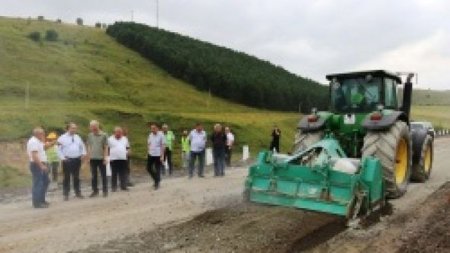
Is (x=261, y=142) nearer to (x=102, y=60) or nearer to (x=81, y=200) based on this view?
(x=81, y=200)

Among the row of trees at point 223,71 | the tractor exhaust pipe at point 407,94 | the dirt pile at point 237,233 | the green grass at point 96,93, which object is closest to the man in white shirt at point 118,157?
the dirt pile at point 237,233

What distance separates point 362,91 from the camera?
12.8m

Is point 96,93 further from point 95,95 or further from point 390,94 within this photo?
point 390,94

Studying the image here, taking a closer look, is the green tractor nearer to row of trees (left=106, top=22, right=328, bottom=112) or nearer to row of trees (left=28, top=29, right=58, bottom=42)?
row of trees (left=106, top=22, right=328, bottom=112)

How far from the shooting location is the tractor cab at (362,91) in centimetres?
1258

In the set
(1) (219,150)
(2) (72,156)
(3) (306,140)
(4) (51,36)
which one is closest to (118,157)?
(2) (72,156)

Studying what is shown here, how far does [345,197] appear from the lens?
9.11 metres

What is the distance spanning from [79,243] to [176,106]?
36635 millimetres

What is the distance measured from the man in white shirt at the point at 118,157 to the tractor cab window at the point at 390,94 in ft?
19.9

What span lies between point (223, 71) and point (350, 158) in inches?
1893

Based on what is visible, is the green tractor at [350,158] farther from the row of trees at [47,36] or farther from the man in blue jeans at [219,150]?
the row of trees at [47,36]

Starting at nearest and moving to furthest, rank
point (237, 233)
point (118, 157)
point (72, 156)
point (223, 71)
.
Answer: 1. point (237, 233)
2. point (72, 156)
3. point (118, 157)
4. point (223, 71)

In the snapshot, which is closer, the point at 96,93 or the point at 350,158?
the point at 350,158

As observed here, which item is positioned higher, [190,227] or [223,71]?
[223,71]
